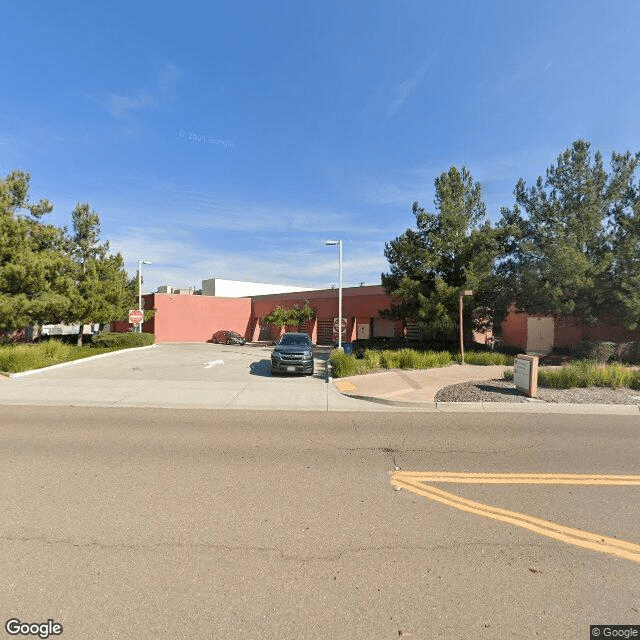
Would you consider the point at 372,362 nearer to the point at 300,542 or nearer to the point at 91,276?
the point at 300,542

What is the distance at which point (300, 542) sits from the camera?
11.7 feet

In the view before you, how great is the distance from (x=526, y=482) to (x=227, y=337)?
112 ft

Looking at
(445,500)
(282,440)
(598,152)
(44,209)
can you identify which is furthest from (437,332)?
(44,209)

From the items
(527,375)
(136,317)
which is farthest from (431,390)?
(136,317)

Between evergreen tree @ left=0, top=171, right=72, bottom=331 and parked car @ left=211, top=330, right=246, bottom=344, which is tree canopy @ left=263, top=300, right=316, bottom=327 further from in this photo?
evergreen tree @ left=0, top=171, right=72, bottom=331

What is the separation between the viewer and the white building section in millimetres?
56625

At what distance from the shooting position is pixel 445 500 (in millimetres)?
4445

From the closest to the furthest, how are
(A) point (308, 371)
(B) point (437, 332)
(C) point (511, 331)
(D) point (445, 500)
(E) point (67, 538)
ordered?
(E) point (67, 538) → (D) point (445, 500) → (A) point (308, 371) → (B) point (437, 332) → (C) point (511, 331)

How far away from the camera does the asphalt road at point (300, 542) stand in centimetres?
264

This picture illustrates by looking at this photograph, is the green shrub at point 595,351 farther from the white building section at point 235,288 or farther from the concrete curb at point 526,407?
the white building section at point 235,288

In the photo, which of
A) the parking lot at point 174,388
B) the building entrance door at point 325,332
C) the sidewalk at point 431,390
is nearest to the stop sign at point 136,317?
the parking lot at point 174,388

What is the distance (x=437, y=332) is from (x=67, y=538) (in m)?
18.9

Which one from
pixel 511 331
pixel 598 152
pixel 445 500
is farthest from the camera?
pixel 511 331

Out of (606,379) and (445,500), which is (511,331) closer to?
(606,379)
